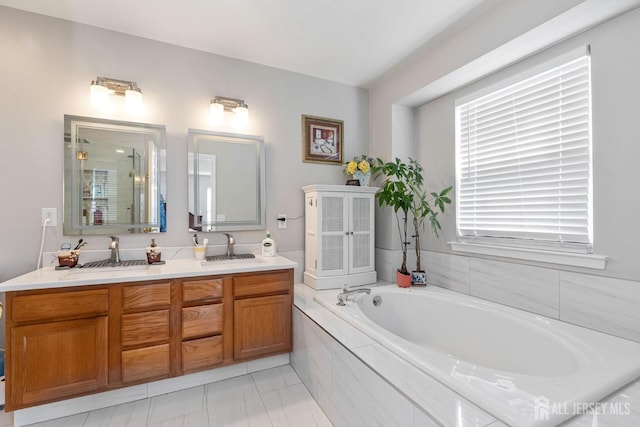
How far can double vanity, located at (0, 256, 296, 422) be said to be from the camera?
1519 mm

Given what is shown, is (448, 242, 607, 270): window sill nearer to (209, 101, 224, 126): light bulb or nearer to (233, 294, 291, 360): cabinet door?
(233, 294, 291, 360): cabinet door

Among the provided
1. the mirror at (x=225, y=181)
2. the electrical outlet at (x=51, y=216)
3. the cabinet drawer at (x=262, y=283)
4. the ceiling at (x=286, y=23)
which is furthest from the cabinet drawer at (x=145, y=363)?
the ceiling at (x=286, y=23)

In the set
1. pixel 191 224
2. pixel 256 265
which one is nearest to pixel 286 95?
pixel 191 224

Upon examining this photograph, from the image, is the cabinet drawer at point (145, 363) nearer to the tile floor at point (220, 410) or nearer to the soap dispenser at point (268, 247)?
the tile floor at point (220, 410)

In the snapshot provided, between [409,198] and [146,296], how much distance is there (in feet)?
6.89

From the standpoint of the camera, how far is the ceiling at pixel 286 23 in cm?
185

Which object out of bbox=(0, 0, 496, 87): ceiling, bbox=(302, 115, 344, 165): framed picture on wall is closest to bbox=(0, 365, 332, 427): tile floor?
bbox=(302, 115, 344, 165): framed picture on wall

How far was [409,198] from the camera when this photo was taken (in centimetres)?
251

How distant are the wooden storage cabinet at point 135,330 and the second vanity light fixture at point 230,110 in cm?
133

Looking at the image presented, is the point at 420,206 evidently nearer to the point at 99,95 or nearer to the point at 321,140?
the point at 321,140

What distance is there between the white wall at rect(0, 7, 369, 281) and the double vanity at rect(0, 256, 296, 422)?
0.36 metres

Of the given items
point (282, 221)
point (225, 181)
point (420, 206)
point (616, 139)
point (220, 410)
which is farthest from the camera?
point (282, 221)

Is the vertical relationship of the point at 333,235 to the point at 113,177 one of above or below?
below

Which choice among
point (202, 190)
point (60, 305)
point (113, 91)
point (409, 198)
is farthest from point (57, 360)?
point (409, 198)
